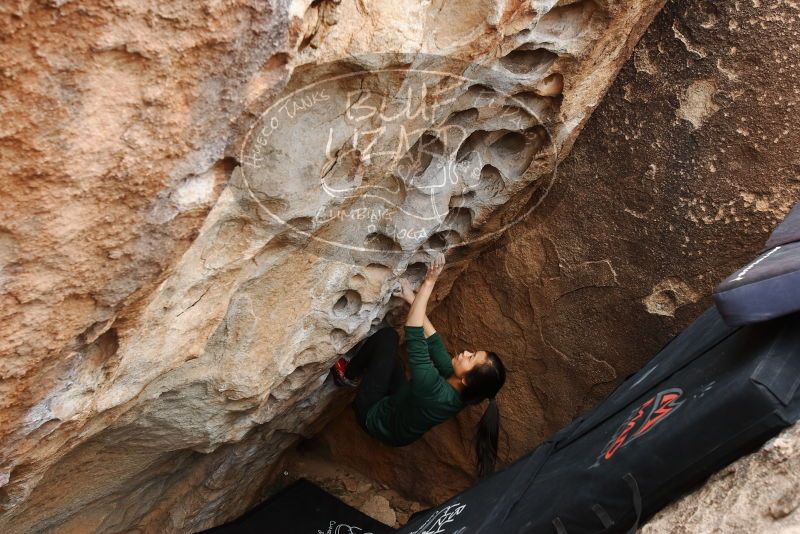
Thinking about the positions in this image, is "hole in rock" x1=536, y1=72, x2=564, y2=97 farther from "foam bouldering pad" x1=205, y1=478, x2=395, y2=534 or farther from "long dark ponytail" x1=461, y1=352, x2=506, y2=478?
"foam bouldering pad" x1=205, y1=478, x2=395, y2=534

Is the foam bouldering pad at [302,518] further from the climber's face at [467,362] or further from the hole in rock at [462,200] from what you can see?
the hole in rock at [462,200]

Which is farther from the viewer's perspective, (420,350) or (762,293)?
(420,350)

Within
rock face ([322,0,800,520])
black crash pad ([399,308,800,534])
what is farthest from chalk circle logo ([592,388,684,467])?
rock face ([322,0,800,520])

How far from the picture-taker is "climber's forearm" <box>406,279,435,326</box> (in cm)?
209

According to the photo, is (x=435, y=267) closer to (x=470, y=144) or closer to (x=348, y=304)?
(x=348, y=304)

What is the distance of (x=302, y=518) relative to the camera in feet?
8.25

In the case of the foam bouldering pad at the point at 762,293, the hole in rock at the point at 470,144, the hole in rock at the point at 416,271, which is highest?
the hole in rock at the point at 470,144

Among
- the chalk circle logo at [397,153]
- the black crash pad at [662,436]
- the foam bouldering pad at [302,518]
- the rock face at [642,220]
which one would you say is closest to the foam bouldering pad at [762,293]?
the black crash pad at [662,436]

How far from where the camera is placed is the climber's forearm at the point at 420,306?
2.09 meters

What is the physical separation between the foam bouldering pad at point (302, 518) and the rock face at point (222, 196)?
0.14 metres

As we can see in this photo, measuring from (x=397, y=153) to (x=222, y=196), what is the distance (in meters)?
0.43

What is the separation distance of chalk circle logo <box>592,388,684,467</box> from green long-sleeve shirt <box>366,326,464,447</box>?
69 centimetres

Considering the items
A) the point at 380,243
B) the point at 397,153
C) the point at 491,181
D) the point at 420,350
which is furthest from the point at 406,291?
the point at 397,153

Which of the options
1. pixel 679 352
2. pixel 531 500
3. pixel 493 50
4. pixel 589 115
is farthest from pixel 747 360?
pixel 589 115
